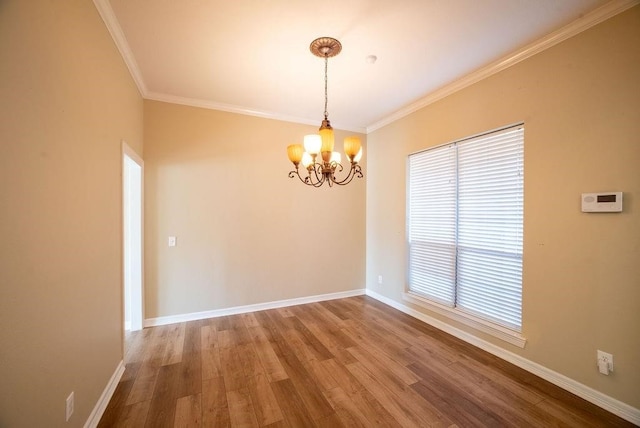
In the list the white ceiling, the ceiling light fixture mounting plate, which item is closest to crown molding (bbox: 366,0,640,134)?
the white ceiling

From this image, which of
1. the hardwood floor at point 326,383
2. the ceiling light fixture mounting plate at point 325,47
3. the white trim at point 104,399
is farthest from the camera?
the ceiling light fixture mounting plate at point 325,47

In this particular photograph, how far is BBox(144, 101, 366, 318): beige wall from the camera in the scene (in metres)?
3.26

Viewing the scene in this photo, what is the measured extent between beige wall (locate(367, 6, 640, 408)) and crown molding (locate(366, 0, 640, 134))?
0.05 m

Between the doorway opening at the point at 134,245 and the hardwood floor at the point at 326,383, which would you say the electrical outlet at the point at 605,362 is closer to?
the hardwood floor at the point at 326,383

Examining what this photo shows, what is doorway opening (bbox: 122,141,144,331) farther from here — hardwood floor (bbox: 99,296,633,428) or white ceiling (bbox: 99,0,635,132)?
white ceiling (bbox: 99,0,635,132)

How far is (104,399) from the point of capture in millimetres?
1883

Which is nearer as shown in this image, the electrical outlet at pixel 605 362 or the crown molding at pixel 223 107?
the electrical outlet at pixel 605 362

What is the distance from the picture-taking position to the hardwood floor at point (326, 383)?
1791 mm

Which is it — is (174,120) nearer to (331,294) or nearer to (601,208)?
(331,294)

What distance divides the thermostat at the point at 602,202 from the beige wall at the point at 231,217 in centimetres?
291

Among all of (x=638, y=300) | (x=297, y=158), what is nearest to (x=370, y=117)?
(x=297, y=158)

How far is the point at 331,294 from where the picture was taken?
14.0 ft

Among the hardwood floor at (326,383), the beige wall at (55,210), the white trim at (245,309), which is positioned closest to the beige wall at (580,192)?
the hardwood floor at (326,383)

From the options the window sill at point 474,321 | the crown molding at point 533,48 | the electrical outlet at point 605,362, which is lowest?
the window sill at point 474,321
